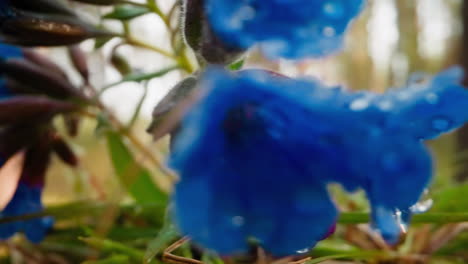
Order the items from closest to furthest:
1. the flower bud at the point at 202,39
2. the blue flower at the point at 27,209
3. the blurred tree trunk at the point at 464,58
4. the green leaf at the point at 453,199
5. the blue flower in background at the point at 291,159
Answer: the blue flower in background at the point at 291,159 → the flower bud at the point at 202,39 → the blue flower at the point at 27,209 → the green leaf at the point at 453,199 → the blurred tree trunk at the point at 464,58

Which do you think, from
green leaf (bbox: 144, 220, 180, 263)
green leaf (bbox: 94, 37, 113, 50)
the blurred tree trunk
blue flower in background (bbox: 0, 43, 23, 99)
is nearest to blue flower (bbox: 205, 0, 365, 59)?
green leaf (bbox: 144, 220, 180, 263)

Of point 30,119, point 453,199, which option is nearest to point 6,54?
point 30,119

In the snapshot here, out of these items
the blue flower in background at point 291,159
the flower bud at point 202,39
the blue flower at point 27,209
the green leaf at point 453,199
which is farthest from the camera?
the green leaf at point 453,199

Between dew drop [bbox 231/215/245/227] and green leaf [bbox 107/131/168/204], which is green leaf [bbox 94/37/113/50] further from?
dew drop [bbox 231/215/245/227]

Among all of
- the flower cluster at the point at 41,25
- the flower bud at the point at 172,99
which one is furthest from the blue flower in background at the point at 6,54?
the flower bud at the point at 172,99

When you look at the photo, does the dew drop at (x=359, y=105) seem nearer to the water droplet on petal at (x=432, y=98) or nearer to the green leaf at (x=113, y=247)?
the water droplet on petal at (x=432, y=98)

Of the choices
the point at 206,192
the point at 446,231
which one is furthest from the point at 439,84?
the point at 446,231

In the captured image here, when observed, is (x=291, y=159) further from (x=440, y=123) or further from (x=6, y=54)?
(x=6, y=54)

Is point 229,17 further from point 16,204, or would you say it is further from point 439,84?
point 16,204
